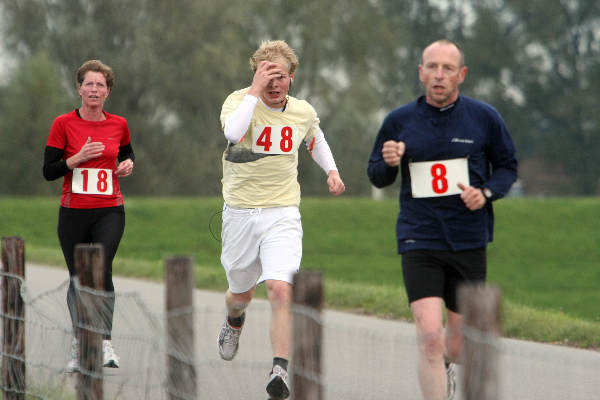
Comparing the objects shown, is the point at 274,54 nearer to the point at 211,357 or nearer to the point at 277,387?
the point at 277,387

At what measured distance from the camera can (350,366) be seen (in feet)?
21.8

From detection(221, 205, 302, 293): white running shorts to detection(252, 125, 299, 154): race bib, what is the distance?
0.36 metres

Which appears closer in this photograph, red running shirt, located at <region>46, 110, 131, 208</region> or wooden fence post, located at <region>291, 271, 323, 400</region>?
wooden fence post, located at <region>291, 271, 323, 400</region>

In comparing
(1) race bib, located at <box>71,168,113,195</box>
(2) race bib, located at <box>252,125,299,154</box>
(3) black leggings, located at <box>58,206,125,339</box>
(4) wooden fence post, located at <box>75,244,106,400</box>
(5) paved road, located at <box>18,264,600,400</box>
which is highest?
(2) race bib, located at <box>252,125,299,154</box>

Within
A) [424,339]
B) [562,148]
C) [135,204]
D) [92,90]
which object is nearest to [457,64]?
[424,339]

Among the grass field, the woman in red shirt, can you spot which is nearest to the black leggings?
the woman in red shirt

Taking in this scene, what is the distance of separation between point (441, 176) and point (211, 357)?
8.93ft

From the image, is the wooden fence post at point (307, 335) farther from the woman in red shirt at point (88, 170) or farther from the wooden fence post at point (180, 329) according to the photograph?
the woman in red shirt at point (88, 170)

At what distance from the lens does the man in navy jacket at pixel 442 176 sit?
4.71 m

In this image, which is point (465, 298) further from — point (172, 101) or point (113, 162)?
point (172, 101)

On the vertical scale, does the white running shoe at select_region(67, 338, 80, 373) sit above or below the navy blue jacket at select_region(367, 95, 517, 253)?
below

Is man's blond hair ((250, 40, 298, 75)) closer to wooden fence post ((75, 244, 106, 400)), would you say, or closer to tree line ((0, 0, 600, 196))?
wooden fence post ((75, 244, 106, 400))

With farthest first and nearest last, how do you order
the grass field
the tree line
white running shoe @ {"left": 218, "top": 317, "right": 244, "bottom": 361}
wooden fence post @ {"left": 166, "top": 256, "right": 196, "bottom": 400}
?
the tree line < the grass field < white running shoe @ {"left": 218, "top": 317, "right": 244, "bottom": 361} < wooden fence post @ {"left": 166, "top": 256, "right": 196, "bottom": 400}

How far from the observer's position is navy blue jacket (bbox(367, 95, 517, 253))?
4785 mm
